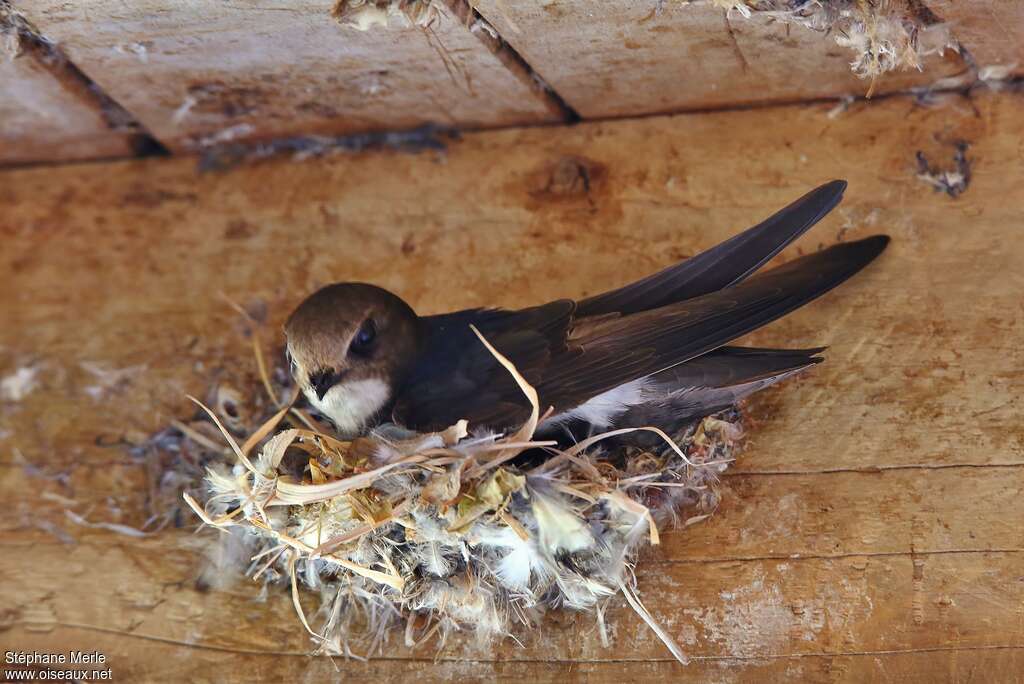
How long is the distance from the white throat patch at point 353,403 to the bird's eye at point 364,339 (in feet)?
0.20

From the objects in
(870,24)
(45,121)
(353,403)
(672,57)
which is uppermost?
(870,24)

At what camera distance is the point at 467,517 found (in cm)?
181

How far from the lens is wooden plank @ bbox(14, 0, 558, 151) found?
6.63 ft

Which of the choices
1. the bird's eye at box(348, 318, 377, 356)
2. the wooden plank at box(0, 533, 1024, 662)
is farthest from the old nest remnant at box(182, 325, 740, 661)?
the bird's eye at box(348, 318, 377, 356)

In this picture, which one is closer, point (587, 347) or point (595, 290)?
point (587, 347)

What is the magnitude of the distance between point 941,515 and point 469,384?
2.74 feet

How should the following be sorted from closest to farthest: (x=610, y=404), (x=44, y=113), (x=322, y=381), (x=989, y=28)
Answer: (x=989, y=28) < (x=610, y=404) < (x=322, y=381) < (x=44, y=113)

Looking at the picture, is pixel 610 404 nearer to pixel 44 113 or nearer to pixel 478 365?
pixel 478 365

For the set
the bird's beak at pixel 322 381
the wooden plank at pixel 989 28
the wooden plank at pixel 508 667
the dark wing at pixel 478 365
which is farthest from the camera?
the bird's beak at pixel 322 381

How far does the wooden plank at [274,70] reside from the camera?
2.02 meters

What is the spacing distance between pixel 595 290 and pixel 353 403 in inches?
20.4

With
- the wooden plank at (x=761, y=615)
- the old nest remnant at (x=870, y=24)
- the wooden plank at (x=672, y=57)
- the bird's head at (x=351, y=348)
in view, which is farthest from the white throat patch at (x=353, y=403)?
the old nest remnant at (x=870, y=24)

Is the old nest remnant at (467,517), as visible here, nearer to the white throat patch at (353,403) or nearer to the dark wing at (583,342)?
the dark wing at (583,342)

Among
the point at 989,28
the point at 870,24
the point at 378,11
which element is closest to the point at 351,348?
the point at 378,11
